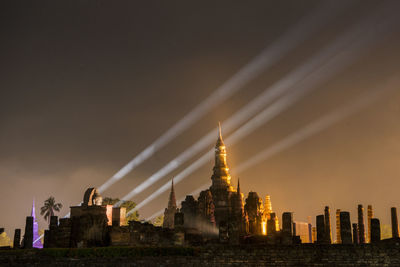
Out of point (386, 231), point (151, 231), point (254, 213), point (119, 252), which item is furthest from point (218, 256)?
point (386, 231)

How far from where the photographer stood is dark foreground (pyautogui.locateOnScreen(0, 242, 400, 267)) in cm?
2088

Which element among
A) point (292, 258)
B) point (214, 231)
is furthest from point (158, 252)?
point (214, 231)

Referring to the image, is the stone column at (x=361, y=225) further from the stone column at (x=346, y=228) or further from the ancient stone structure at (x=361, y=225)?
the stone column at (x=346, y=228)

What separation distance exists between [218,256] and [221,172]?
5002 centimetres

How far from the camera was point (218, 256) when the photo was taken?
79.9ft

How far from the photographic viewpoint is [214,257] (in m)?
24.5

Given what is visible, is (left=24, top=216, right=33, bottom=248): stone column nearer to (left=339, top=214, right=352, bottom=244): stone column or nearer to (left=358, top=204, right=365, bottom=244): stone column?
(left=339, top=214, right=352, bottom=244): stone column

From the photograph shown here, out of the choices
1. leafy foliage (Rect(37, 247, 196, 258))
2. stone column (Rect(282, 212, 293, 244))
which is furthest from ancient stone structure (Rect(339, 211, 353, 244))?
leafy foliage (Rect(37, 247, 196, 258))

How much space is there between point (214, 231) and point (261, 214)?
6.94 m

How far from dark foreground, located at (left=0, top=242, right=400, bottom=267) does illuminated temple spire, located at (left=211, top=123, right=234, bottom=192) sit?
44119 mm

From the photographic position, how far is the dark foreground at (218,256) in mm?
20875

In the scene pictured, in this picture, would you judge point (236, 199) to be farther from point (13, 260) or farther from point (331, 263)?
point (331, 263)

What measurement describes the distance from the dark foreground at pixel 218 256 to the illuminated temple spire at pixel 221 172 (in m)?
44.1

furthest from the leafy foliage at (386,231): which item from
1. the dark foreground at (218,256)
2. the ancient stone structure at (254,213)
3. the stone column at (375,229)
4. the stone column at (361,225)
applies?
the dark foreground at (218,256)
